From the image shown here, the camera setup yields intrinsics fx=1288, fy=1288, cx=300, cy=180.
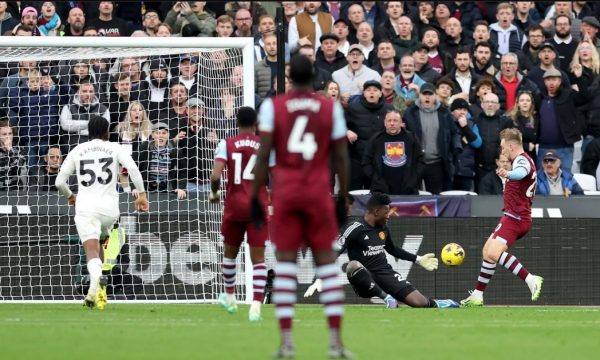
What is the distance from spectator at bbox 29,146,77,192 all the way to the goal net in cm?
2

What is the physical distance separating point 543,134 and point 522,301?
10.4 ft

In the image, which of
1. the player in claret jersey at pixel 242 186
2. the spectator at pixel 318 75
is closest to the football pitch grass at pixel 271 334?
the player in claret jersey at pixel 242 186

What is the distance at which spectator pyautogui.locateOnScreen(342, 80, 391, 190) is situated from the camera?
21.3 m

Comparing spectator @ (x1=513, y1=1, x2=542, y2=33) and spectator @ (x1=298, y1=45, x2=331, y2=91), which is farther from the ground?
spectator @ (x1=513, y1=1, x2=542, y2=33)

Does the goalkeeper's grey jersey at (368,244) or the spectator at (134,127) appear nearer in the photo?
the goalkeeper's grey jersey at (368,244)

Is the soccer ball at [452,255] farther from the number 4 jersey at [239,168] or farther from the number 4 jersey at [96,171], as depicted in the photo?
the number 4 jersey at [96,171]

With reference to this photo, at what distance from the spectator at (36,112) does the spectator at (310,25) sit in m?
5.63

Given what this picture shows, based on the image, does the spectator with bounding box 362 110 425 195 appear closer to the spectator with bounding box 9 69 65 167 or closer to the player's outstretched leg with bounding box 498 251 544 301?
the player's outstretched leg with bounding box 498 251 544 301

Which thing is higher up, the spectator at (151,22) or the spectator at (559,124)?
the spectator at (151,22)

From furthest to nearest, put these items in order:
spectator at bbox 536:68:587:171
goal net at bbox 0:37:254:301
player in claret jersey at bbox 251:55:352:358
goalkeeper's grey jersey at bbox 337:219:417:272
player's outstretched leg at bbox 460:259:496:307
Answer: spectator at bbox 536:68:587:171, goal net at bbox 0:37:254:301, player's outstretched leg at bbox 460:259:496:307, goalkeeper's grey jersey at bbox 337:219:417:272, player in claret jersey at bbox 251:55:352:358

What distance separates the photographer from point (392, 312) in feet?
52.7

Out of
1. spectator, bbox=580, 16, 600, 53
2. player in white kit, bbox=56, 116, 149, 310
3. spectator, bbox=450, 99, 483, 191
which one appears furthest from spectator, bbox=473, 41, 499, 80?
player in white kit, bbox=56, 116, 149, 310

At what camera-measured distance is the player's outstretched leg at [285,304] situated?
387 inches

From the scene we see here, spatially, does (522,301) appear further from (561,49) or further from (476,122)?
(561,49)
